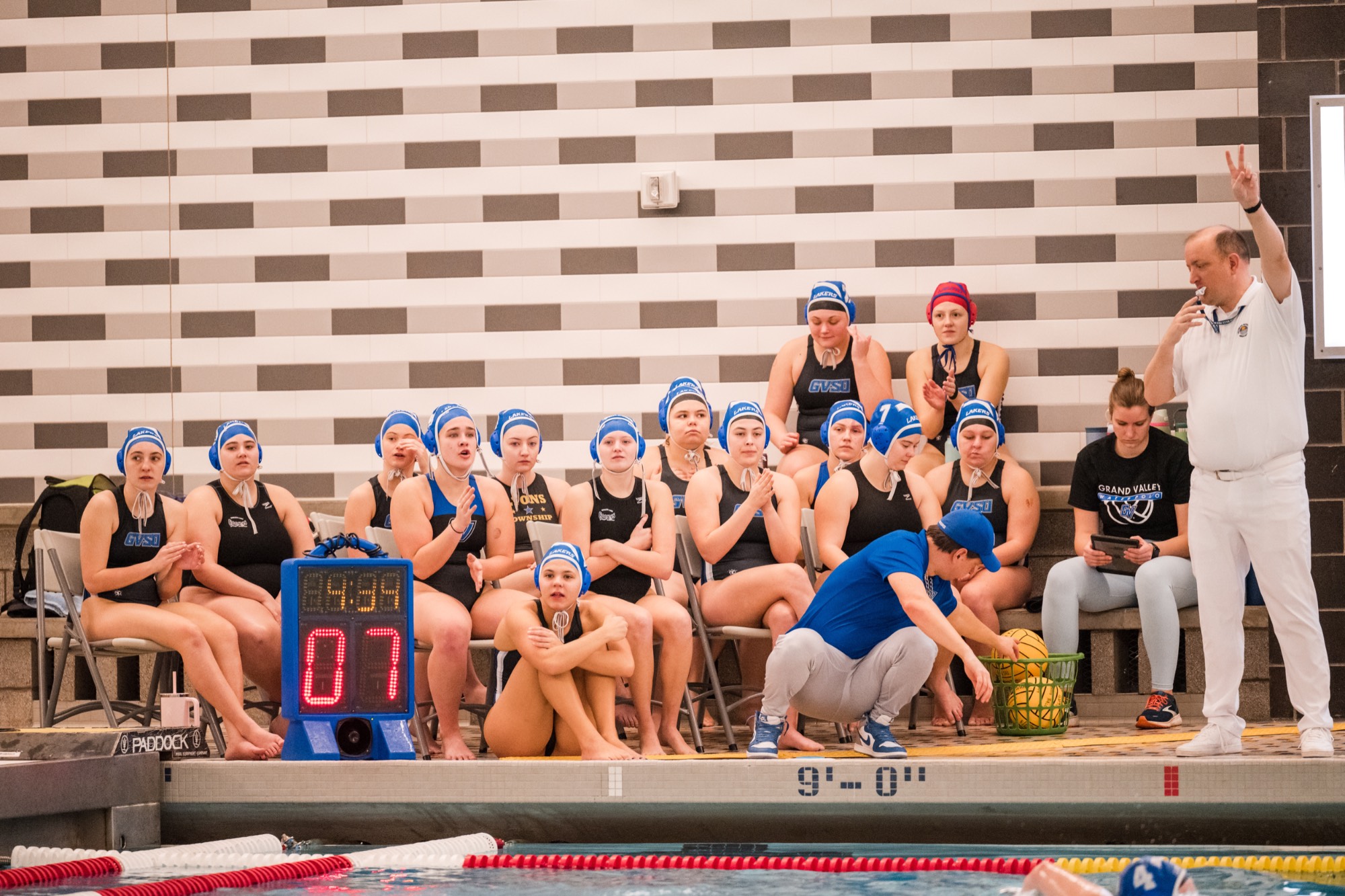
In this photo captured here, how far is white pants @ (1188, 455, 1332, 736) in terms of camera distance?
213 inches

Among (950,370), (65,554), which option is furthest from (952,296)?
(65,554)

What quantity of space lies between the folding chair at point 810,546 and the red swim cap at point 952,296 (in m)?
1.94

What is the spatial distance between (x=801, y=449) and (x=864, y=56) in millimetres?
2709

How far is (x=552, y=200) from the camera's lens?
9.16 meters

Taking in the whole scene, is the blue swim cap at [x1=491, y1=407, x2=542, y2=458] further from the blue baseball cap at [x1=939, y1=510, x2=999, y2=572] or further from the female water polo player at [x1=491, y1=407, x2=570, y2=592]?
the blue baseball cap at [x1=939, y1=510, x2=999, y2=572]

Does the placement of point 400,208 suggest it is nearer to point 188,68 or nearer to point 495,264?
point 495,264

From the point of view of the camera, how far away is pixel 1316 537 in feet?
27.1

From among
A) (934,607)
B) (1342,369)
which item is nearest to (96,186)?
(934,607)

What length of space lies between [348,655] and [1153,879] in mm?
3488

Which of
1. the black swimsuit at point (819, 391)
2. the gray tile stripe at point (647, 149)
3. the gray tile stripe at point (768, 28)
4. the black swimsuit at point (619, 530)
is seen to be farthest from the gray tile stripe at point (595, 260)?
the black swimsuit at point (619, 530)

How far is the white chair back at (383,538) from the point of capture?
679 centimetres

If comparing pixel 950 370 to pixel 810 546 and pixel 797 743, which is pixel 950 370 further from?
pixel 797 743

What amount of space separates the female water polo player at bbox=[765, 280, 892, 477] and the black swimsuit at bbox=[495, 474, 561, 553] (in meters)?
1.54

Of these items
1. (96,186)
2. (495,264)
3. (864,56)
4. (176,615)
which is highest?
(864,56)
